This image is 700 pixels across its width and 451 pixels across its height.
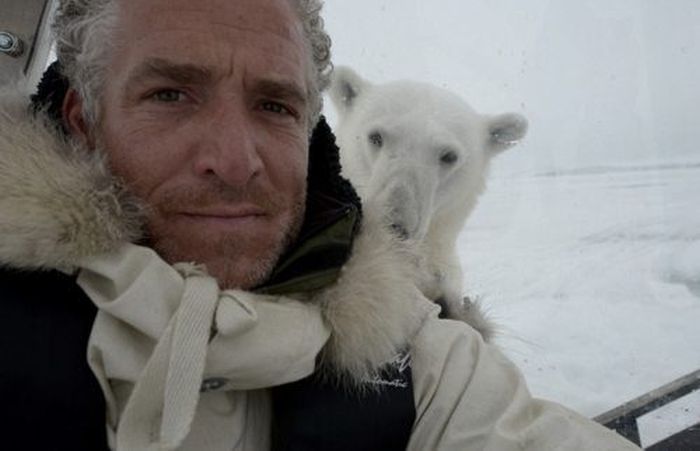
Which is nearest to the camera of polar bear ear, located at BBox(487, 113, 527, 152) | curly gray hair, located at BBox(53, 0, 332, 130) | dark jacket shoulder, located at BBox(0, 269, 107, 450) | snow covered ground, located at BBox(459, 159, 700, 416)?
dark jacket shoulder, located at BBox(0, 269, 107, 450)

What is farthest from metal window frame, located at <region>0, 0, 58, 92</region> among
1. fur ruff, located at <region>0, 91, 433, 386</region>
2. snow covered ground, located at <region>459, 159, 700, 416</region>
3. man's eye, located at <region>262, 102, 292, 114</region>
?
snow covered ground, located at <region>459, 159, 700, 416</region>

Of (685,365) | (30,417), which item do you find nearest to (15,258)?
(30,417)

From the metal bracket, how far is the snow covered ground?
4.28ft

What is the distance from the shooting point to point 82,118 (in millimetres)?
1139

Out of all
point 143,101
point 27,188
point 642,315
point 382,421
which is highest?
point 143,101

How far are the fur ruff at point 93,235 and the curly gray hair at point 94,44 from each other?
0.10m

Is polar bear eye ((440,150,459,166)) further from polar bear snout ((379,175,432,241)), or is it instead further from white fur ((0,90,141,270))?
white fur ((0,90,141,270))

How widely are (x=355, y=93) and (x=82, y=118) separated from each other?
7.91 feet

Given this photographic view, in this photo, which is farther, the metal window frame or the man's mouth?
the metal window frame

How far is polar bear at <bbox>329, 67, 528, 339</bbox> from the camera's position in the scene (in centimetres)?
288

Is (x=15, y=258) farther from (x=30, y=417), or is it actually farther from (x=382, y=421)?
(x=382, y=421)

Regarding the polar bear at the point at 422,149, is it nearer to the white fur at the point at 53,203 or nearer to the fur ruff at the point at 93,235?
the fur ruff at the point at 93,235

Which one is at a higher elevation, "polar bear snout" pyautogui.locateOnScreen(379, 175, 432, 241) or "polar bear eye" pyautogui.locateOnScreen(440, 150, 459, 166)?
"polar bear eye" pyautogui.locateOnScreen(440, 150, 459, 166)

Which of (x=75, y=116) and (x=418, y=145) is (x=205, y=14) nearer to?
(x=75, y=116)
